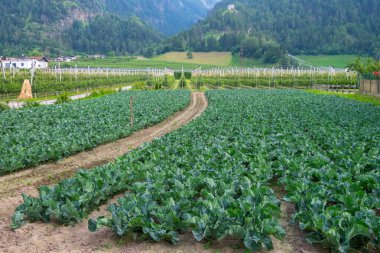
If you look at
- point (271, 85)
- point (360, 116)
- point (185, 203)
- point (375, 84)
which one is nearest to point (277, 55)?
point (271, 85)

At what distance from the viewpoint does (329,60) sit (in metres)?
159

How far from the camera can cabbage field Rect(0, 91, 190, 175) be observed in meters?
14.8

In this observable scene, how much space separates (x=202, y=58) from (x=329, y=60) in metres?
50.2

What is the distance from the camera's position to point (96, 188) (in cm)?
941

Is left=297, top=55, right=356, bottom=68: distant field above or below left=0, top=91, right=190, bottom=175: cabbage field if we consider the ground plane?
above

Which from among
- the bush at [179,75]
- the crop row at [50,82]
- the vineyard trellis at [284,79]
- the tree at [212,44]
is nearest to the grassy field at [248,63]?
the tree at [212,44]

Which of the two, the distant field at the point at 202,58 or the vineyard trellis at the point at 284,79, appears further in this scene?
the distant field at the point at 202,58

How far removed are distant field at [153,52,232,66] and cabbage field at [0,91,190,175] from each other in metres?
135

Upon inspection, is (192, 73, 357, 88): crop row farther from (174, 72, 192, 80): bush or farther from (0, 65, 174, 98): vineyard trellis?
(174, 72, 192, 80): bush

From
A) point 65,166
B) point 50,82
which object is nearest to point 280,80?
point 50,82

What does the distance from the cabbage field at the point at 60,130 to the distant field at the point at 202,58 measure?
135 m

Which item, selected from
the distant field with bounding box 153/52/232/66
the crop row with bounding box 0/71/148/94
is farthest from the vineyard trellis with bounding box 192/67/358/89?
the distant field with bounding box 153/52/232/66

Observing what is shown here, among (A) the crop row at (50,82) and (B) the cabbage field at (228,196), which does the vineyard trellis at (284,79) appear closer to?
(A) the crop row at (50,82)

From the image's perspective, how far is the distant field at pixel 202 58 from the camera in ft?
550
